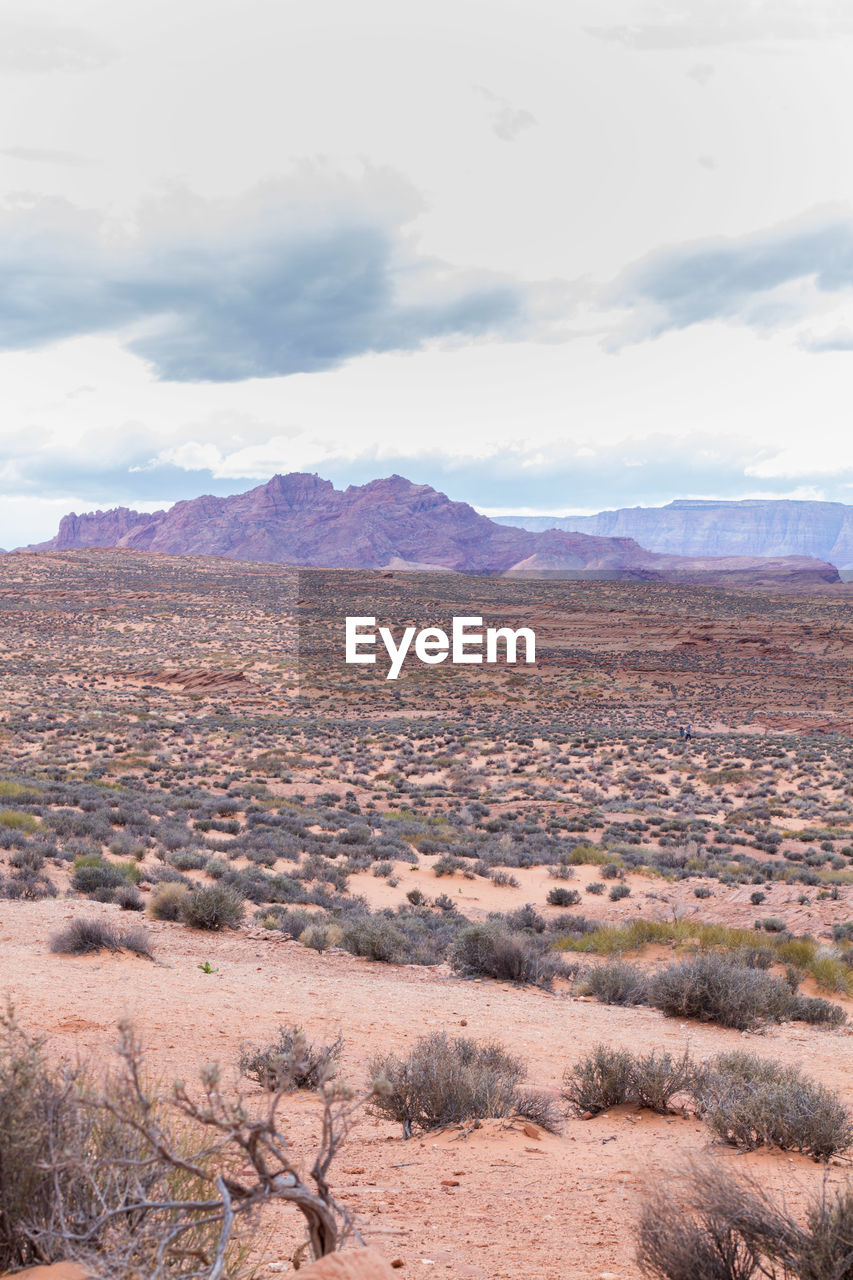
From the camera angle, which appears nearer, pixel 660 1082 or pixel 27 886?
pixel 660 1082

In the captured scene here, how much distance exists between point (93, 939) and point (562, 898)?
878 centimetres

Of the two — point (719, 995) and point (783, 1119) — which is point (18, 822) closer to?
point (719, 995)

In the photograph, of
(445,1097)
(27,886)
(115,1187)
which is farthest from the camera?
(27,886)

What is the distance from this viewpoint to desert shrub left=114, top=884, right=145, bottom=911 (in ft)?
38.3

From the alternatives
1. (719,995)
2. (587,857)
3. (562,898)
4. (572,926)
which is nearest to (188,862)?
(572,926)

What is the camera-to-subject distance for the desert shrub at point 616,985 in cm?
955

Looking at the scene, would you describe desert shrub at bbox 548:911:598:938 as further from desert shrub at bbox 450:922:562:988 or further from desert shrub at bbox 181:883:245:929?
desert shrub at bbox 181:883:245:929

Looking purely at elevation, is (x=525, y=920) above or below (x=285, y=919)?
below

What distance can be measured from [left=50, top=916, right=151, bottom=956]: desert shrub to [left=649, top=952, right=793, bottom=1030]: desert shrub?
5.97 meters

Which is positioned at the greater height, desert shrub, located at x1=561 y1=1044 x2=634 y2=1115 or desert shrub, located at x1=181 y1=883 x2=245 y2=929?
desert shrub, located at x1=561 y1=1044 x2=634 y2=1115

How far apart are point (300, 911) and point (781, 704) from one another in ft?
145

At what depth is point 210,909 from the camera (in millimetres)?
11242

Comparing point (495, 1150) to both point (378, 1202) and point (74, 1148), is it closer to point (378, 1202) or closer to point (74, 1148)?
point (378, 1202)

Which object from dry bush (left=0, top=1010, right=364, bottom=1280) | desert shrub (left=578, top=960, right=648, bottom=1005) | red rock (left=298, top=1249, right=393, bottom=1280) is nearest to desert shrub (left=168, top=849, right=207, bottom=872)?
desert shrub (left=578, top=960, right=648, bottom=1005)
